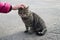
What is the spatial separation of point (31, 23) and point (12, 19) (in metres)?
1.01

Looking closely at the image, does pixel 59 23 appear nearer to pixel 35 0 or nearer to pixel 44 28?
pixel 44 28

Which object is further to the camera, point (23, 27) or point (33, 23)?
point (23, 27)

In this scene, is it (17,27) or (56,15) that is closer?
(17,27)

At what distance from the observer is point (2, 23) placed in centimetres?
448

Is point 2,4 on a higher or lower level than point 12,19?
higher

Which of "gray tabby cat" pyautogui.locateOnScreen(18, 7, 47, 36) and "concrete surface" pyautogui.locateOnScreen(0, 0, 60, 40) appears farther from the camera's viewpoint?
"gray tabby cat" pyautogui.locateOnScreen(18, 7, 47, 36)

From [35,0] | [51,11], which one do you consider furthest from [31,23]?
[35,0]

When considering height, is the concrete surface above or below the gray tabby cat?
below

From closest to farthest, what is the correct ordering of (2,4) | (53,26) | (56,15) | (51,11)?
(2,4), (53,26), (56,15), (51,11)

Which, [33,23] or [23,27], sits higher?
[33,23]

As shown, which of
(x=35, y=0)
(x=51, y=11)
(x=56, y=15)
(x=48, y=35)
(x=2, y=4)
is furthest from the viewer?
(x=35, y=0)

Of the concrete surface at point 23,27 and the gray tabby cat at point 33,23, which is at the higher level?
the gray tabby cat at point 33,23

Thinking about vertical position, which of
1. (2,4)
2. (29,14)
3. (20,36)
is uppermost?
(2,4)

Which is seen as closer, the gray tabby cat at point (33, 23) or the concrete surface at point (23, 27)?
the concrete surface at point (23, 27)
